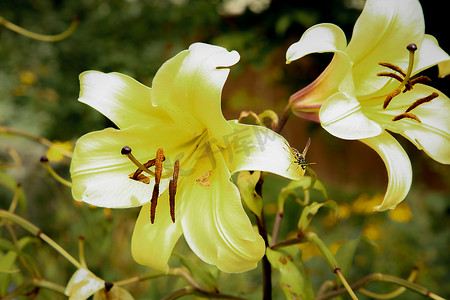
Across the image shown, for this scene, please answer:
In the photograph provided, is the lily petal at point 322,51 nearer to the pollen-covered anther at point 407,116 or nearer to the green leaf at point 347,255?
the pollen-covered anther at point 407,116

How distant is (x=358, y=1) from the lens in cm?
190

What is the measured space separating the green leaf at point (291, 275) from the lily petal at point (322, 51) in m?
0.18

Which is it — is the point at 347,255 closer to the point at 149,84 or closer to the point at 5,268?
the point at 5,268

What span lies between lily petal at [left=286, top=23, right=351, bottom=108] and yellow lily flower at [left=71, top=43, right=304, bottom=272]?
75 millimetres

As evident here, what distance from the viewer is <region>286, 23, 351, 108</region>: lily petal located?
0.46 metres

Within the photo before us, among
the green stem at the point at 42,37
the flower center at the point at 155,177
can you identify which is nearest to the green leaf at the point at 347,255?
the flower center at the point at 155,177

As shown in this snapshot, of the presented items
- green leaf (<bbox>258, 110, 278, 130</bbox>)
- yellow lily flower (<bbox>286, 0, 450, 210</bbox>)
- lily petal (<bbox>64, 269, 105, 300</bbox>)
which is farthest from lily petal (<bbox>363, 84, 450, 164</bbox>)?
lily petal (<bbox>64, 269, 105, 300</bbox>)

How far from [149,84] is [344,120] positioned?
1.78m

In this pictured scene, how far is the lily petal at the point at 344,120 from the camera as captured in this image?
1.45 ft

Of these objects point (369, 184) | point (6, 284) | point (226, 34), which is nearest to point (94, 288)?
point (6, 284)

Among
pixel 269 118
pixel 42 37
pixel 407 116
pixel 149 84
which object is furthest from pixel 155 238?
pixel 149 84

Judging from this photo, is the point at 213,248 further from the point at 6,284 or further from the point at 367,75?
the point at 6,284

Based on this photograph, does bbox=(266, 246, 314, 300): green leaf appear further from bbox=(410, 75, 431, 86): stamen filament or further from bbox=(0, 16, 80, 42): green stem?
bbox=(0, 16, 80, 42): green stem

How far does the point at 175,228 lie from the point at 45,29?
2260mm
